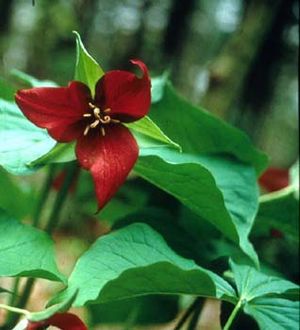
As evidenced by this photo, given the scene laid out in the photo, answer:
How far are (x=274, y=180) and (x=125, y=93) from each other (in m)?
0.72

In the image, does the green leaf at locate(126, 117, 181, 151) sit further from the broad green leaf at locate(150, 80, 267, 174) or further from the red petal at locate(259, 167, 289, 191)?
the red petal at locate(259, 167, 289, 191)

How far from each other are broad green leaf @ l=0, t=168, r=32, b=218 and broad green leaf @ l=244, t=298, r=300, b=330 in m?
0.46

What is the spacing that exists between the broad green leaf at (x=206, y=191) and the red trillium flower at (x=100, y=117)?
0.05 meters

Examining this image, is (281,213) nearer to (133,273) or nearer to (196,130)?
(196,130)

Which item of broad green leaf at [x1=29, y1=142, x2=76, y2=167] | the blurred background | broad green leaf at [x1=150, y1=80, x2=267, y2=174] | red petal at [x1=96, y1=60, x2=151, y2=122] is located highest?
red petal at [x1=96, y1=60, x2=151, y2=122]

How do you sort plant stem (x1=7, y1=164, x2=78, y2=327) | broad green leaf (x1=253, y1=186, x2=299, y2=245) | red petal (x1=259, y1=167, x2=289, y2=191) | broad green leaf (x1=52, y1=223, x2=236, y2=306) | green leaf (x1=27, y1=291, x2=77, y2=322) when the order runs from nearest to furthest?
green leaf (x1=27, y1=291, x2=77, y2=322) → broad green leaf (x1=52, y1=223, x2=236, y2=306) → plant stem (x1=7, y1=164, x2=78, y2=327) → broad green leaf (x1=253, y1=186, x2=299, y2=245) → red petal (x1=259, y1=167, x2=289, y2=191)

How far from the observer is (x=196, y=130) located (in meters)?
0.99

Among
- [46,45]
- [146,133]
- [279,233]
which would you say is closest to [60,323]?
[146,133]

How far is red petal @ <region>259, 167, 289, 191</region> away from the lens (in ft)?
4.08

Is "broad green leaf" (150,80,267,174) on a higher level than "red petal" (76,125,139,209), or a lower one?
lower

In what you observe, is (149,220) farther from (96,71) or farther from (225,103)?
(225,103)

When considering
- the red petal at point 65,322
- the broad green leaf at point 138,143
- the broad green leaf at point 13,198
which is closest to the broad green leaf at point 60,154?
the broad green leaf at point 138,143

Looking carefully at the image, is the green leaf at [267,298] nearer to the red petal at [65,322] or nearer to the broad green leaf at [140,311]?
the red petal at [65,322]

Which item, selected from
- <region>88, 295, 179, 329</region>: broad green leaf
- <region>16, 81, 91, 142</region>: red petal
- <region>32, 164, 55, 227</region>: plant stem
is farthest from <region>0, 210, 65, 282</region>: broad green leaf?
<region>88, 295, 179, 329</region>: broad green leaf
